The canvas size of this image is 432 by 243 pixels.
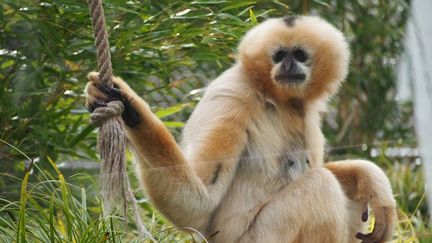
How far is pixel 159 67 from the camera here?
5.44m

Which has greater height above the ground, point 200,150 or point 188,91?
point 200,150

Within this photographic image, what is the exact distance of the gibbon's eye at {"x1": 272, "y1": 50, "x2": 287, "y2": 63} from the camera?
430 centimetres

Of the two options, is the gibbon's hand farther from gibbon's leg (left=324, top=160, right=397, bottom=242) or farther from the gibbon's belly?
gibbon's leg (left=324, top=160, right=397, bottom=242)

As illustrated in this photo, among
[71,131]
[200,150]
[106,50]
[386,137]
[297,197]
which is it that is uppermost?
[106,50]

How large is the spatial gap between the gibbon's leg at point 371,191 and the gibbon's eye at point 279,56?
72 centimetres

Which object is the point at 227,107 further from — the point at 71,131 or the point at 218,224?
the point at 71,131

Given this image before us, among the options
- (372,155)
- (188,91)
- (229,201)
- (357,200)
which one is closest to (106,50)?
(229,201)

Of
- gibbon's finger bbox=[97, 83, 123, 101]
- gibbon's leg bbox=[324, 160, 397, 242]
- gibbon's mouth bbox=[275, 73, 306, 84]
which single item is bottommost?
gibbon's leg bbox=[324, 160, 397, 242]

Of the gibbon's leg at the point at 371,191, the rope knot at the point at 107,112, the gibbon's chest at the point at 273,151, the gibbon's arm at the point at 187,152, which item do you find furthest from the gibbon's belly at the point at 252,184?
the rope knot at the point at 107,112

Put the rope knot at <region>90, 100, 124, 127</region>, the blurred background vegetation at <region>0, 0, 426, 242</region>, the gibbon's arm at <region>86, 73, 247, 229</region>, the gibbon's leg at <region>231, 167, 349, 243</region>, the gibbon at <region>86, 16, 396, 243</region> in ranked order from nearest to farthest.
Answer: the rope knot at <region>90, 100, 124, 127</region> → the gibbon's arm at <region>86, 73, 247, 229</region> → the gibbon at <region>86, 16, 396, 243</region> → the gibbon's leg at <region>231, 167, 349, 243</region> → the blurred background vegetation at <region>0, 0, 426, 242</region>

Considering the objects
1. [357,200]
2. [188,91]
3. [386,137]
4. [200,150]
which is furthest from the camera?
[386,137]

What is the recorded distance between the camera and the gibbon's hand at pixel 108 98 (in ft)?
10.6

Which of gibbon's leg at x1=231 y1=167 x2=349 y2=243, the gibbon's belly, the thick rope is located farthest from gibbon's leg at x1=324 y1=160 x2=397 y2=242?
the thick rope

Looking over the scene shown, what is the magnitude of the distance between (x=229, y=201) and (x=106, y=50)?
1221 millimetres
